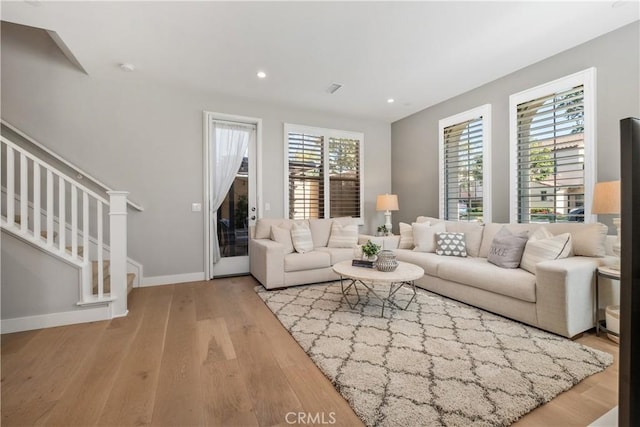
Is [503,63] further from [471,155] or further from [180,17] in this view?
[180,17]

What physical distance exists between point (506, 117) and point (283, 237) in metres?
3.34

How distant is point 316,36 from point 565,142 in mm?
2910

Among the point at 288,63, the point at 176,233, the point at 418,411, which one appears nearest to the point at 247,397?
the point at 418,411

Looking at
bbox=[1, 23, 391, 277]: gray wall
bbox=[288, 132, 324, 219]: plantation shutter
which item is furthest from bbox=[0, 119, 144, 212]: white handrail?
bbox=[288, 132, 324, 219]: plantation shutter

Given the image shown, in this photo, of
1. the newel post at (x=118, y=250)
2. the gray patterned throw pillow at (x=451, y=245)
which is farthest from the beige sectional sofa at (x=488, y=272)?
the newel post at (x=118, y=250)

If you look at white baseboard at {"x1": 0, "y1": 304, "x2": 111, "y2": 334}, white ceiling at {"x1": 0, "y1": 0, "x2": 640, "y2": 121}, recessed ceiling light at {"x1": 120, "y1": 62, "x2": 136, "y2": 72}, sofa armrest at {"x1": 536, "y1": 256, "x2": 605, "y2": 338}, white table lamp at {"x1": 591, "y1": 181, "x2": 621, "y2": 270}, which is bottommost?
white baseboard at {"x1": 0, "y1": 304, "x2": 111, "y2": 334}

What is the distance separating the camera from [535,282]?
8.00 feet

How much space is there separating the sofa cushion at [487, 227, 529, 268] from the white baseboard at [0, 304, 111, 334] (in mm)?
3936

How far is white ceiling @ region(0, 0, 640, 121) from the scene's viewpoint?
96.3 inches

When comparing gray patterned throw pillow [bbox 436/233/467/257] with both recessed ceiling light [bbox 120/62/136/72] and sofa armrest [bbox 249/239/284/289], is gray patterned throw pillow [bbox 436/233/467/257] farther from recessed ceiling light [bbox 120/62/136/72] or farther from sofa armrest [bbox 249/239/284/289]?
recessed ceiling light [bbox 120/62/136/72]

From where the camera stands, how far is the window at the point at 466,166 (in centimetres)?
395

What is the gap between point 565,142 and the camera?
3.13 meters

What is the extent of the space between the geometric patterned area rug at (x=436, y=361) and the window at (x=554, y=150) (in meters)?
1.55

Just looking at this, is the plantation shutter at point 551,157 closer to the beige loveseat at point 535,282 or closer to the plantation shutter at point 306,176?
the beige loveseat at point 535,282
